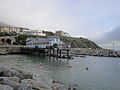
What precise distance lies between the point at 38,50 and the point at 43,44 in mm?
3255

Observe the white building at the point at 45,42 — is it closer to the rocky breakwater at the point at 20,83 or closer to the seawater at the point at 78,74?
Answer: the seawater at the point at 78,74

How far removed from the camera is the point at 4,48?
292 ft

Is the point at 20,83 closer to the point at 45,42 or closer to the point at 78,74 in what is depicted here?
the point at 78,74

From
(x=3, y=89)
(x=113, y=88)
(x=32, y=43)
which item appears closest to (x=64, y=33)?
(x=32, y=43)

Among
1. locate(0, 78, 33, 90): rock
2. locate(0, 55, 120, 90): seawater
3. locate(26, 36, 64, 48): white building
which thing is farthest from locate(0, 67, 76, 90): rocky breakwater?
locate(26, 36, 64, 48): white building

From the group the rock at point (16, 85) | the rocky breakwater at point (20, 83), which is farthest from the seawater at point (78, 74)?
the rock at point (16, 85)

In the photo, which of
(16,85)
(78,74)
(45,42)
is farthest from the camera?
(45,42)

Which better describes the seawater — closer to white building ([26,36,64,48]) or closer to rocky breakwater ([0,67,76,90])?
rocky breakwater ([0,67,76,90])

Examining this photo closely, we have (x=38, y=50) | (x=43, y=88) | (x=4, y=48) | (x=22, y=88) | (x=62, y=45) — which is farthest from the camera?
(x=4, y=48)

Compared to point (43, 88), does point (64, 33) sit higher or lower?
higher

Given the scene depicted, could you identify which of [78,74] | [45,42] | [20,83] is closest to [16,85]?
[20,83]

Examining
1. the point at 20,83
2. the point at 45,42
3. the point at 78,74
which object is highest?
the point at 45,42

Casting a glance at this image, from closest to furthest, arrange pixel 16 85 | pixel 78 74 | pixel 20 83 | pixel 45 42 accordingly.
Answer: pixel 16 85, pixel 20 83, pixel 78 74, pixel 45 42

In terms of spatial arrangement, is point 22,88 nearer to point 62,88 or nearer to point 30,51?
point 62,88
